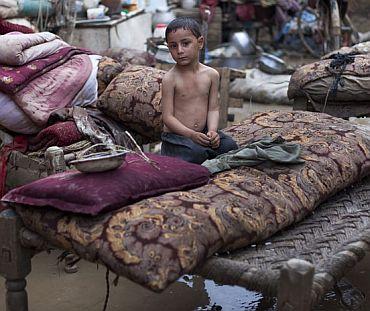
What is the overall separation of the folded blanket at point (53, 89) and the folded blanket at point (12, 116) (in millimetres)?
40

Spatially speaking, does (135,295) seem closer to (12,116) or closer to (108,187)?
(108,187)

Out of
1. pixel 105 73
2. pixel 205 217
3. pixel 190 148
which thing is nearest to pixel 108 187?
pixel 205 217

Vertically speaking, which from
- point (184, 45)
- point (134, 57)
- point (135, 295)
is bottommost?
point (135, 295)

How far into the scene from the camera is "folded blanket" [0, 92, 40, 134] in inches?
172

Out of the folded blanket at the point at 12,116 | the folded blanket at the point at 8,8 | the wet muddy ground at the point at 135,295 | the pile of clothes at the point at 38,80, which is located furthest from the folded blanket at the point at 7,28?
the wet muddy ground at the point at 135,295

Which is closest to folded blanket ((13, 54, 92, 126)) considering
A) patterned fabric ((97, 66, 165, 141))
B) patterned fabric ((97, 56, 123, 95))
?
patterned fabric ((97, 56, 123, 95))

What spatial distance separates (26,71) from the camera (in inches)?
176

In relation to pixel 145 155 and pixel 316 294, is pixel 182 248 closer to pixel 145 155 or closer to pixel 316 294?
pixel 316 294

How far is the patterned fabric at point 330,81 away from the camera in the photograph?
16.0ft

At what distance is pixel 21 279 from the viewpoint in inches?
112

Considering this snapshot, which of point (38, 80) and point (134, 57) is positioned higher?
point (38, 80)

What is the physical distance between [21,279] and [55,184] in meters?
0.46

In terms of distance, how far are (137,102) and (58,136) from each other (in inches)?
25.8

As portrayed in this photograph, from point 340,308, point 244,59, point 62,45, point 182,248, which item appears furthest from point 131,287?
point 244,59
